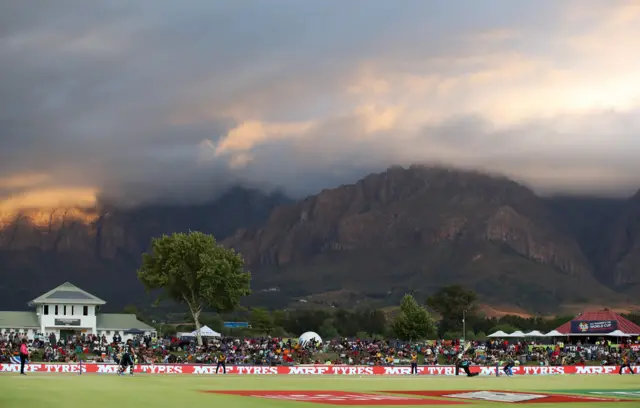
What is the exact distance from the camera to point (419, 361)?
4515 inches

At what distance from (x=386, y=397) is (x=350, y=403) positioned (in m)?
6.93

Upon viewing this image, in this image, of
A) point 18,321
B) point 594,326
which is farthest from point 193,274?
point 594,326

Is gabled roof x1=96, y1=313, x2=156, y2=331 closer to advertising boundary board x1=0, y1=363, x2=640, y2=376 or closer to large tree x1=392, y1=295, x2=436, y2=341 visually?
large tree x1=392, y1=295, x2=436, y2=341

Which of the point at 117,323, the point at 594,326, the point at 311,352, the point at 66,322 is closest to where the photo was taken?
the point at 311,352

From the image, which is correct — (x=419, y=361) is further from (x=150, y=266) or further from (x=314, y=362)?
(x=150, y=266)

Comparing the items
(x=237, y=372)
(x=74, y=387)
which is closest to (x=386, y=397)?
(x=74, y=387)

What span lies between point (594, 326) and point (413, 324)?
100ft

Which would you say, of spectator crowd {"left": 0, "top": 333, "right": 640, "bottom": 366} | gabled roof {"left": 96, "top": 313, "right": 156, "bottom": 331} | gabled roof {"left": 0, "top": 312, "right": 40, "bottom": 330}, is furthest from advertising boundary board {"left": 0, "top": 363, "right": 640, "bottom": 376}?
gabled roof {"left": 96, "top": 313, "right": 156, "bottom": 331}

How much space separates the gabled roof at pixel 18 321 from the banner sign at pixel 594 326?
92690mm

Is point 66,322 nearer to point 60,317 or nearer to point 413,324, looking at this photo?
point 60,317

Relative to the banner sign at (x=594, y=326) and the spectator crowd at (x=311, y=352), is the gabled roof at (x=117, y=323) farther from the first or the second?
the banner sign at (x=594, y=326)

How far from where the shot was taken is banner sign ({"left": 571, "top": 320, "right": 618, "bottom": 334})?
492 ft

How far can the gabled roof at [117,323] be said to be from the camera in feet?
531

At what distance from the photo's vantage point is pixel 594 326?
152625mm
